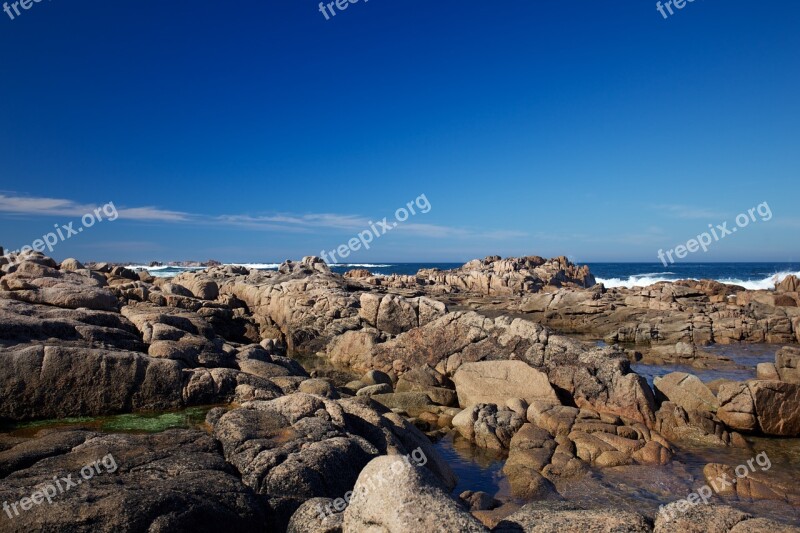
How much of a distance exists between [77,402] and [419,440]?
784 centimetres

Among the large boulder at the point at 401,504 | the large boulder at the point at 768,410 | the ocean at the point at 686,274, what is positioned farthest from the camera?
the ocean at the point at 686,274

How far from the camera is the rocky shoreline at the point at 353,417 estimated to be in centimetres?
605

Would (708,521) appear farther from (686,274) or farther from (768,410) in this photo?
(686,274)

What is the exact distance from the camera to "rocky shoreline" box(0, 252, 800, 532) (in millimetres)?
6055

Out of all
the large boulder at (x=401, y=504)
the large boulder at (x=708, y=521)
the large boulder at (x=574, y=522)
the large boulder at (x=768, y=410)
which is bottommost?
the large boulder at (x=768, y=410)

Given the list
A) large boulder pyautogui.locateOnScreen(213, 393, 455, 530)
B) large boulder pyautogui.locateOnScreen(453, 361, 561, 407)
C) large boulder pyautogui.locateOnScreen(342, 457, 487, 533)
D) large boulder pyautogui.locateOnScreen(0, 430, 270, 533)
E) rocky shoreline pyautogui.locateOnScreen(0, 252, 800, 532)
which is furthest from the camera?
large boulder pyautogui.locateOnScreen(453, 361, 561, 407)

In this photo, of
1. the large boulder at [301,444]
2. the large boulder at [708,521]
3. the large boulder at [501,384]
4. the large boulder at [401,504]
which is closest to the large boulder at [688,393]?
the large boulder at [501,384]

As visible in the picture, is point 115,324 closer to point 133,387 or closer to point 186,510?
point 133,387

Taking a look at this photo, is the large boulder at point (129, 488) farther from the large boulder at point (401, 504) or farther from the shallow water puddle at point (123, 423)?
the large boulder at point (401, 504)

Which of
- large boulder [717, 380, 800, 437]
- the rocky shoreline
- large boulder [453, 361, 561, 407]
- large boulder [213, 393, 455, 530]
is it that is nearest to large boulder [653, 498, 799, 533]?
the rocky shoreline

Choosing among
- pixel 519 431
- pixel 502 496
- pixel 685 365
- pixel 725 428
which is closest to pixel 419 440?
pixel 502 496

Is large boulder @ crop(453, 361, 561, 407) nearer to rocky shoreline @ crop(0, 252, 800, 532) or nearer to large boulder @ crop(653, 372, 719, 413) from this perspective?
rocky shoreline @ crop(0, 252, 800, 532)

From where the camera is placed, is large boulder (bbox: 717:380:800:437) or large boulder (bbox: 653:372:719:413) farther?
large boulder (bbox: 653:372:719:413)

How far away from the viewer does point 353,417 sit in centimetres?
1080
